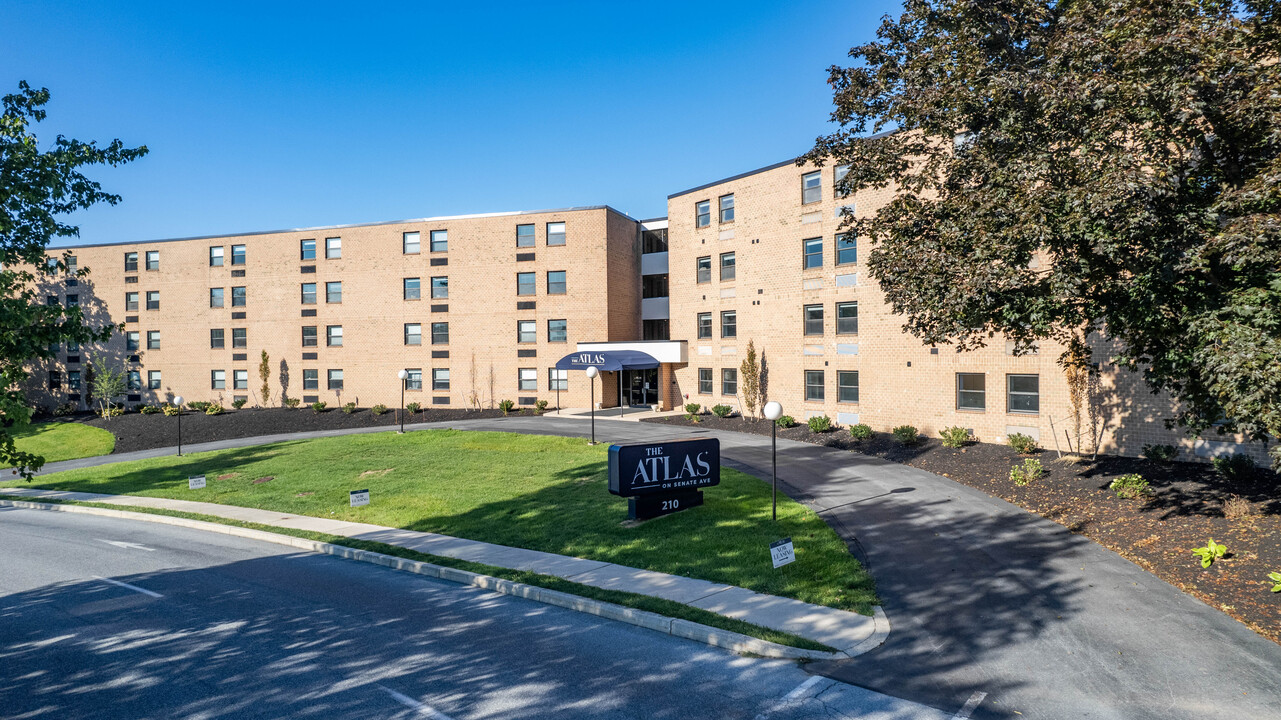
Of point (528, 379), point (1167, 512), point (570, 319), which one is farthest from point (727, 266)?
point (1167, 512)

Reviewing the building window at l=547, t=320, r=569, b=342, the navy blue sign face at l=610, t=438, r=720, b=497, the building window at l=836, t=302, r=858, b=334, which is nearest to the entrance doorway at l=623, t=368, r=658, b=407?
the building window at l=547, t=320, r=569, b=342

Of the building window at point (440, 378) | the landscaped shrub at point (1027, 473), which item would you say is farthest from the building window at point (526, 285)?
the landscaped shrub at point (1027, 473)

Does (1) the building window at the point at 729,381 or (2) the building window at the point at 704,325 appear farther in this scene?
(2) the building window at the point at 704,325

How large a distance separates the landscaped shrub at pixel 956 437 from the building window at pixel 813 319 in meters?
7.47

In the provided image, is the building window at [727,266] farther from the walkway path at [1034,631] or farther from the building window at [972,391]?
the walkway path at [1034,631]

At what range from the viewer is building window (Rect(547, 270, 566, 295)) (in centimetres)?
4019

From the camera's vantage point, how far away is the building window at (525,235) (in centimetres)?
4059

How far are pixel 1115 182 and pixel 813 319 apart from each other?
62.4 feet

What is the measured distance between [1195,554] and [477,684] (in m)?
12.1

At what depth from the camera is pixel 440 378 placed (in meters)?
42.0

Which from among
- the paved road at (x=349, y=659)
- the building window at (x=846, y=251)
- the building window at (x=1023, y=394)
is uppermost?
the building window at (x=846, y=251)

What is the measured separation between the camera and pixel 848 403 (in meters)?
27.6

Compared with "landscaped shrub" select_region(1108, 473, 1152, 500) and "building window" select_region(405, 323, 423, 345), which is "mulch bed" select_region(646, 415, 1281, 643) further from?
"building window" select_region(405, 323, 423, 345)

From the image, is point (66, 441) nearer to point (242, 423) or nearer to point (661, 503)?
point (242, 423)
